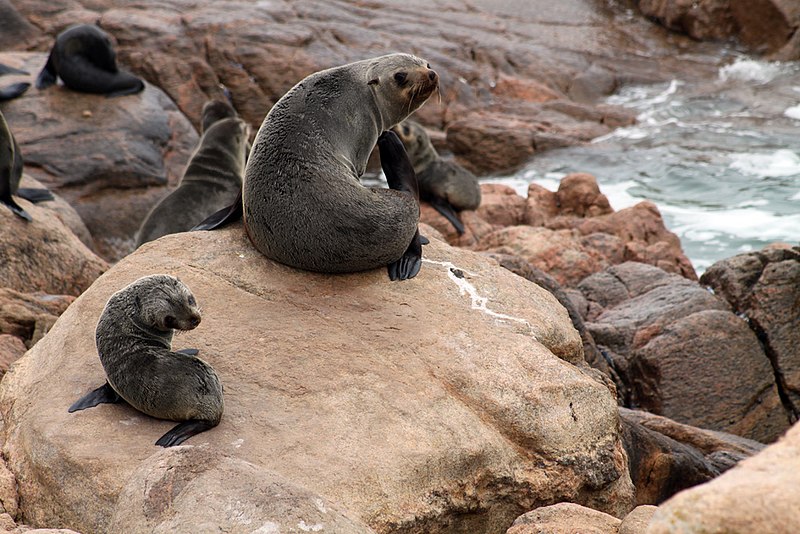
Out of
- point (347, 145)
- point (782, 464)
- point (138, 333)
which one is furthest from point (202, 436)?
point (782, 464)

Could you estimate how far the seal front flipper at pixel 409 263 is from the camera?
5660 mm

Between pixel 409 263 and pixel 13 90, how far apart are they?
25.4 feet

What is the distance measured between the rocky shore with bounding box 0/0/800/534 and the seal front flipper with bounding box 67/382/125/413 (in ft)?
0.17

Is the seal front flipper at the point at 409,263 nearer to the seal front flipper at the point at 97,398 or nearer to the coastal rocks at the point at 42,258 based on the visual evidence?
the seal front flipper at the point at 97,398

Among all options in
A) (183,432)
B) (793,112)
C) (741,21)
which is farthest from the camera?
(741,21)

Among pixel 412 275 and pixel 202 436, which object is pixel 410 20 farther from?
pixel 202 436

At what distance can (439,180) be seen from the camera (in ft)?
35.0

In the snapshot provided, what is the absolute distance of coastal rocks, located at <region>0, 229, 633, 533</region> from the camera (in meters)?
4.04

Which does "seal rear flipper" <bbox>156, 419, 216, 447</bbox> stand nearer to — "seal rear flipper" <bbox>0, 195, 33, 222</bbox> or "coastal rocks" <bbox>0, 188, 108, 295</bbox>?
"coastal rocks" <bbox>0, 188, 108, 295</bbox>

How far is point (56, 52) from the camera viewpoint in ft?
38.6

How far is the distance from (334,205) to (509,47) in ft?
49.6

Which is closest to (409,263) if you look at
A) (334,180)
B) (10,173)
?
(334,180)

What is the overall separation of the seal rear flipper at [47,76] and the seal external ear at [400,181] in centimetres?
728

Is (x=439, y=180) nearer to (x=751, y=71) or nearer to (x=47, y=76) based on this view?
(x=47, y=76)
